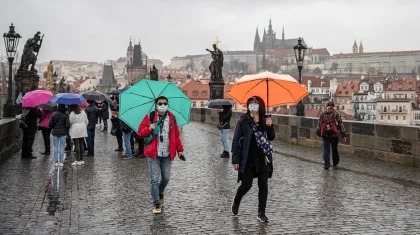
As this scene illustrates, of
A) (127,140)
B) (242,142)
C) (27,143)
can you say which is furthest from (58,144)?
(242,142)

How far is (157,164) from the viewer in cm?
646

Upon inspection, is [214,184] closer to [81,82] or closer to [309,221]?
[309,221]

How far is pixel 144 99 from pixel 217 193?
1918 millimetres

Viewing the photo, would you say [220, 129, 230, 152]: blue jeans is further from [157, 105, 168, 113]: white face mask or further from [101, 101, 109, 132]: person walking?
[101, 101, 109, 132]: person walking

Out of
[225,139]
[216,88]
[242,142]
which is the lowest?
[225,139]

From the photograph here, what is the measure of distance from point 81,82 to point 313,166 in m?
138

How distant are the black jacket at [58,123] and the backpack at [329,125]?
192 inches

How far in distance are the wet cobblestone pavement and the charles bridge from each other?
12 mm

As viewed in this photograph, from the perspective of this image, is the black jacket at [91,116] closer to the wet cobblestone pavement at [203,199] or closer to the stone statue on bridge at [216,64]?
the wet cobblestone pavement at [203,199]

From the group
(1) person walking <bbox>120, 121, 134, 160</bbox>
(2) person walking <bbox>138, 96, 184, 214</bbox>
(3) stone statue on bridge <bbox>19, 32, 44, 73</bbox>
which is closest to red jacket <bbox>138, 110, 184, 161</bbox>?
(2) person walking <bbox>138, 96, 184, 214</bbox>

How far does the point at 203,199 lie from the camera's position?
23.8ft

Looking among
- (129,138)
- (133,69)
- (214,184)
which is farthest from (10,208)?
(133,69)

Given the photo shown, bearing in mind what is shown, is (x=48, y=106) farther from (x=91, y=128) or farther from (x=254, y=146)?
(x=254, y=146)

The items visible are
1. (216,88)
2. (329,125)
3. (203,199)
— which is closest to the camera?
(203,199)
